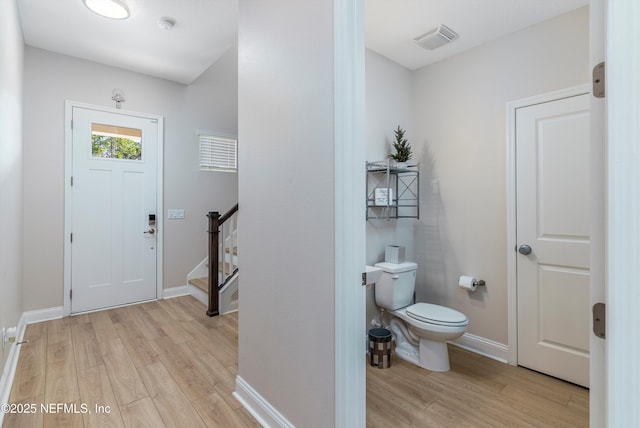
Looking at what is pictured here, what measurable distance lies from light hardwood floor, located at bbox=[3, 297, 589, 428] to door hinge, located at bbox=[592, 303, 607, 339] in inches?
55.5

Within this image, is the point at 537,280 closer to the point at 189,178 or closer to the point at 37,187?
the point at 189,178

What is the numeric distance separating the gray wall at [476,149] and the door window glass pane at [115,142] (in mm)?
3249

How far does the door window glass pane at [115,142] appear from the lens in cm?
337

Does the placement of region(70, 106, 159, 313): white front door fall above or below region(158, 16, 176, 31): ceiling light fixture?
below

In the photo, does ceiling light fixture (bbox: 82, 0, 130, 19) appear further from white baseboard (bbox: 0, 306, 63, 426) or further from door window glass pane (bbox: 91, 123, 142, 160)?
white baseboard (bbox: 0, 306, 63, 426)

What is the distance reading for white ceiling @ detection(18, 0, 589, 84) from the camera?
2113mm

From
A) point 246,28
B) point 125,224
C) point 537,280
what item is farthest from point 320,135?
point 125,224

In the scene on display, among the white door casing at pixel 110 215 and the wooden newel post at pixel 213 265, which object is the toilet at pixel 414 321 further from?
the white door casing at pixel 110 215

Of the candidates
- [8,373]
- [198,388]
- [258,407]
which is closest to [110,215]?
[8,373]

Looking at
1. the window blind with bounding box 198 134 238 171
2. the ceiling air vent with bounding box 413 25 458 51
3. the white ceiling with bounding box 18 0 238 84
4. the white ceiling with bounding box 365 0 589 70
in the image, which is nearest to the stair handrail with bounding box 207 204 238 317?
the window blind with bounding box 198 134 238 171

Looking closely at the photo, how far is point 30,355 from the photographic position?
2.37 m

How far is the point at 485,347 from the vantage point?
252 centimetres

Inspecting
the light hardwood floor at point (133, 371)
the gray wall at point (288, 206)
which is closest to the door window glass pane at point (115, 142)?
the light hardwood floor at point (133, 371)

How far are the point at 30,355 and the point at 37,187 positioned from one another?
5.43 ft
